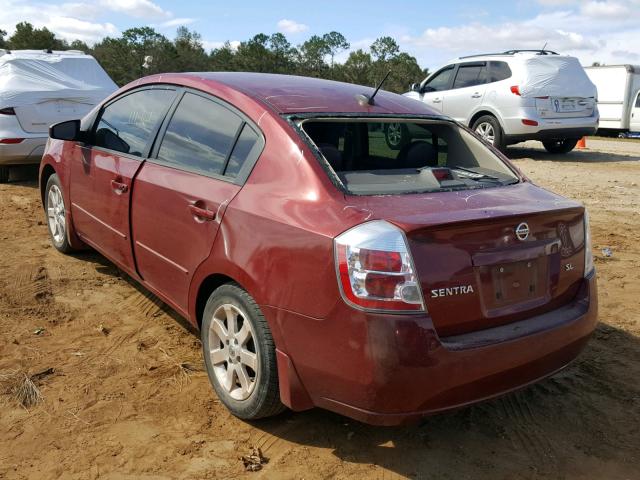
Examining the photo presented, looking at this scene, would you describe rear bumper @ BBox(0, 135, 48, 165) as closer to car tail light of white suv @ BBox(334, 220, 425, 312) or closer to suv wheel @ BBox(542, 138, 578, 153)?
car tail light of white suv @ BBox(334, 220, 425, 312)

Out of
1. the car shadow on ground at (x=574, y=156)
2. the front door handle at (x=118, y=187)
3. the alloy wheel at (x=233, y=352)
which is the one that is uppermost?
the front door handle at (x=118, y=187)

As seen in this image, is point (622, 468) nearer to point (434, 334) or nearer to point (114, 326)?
point (434, 334)

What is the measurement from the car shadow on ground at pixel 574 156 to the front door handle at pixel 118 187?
9886 mm

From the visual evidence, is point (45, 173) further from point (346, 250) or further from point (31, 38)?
point (31, 38)

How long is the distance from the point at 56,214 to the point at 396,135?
327 centimetres

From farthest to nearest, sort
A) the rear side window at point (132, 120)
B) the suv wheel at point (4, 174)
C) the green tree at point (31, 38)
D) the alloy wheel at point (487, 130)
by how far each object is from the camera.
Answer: the green tree at point (31, 38) → the alloy wheel at point (487, 130) → the suv wheel at point (4, 174) → the rear side window at point (132, 120)

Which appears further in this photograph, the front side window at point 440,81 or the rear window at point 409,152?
the front side window at point 440,81

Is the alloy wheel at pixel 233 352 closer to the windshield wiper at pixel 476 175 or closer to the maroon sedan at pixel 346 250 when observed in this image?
the maroon sedan at pixel 346 250

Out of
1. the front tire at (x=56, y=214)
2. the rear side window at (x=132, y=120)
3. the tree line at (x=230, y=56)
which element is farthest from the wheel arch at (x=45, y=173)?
the tree line at (x=230, y=56)

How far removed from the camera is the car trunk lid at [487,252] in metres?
2.35

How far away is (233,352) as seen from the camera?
2.91 m

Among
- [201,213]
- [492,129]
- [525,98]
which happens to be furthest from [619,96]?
[201,213]

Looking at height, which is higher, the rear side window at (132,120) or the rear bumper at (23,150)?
the rear side window at (132,120)

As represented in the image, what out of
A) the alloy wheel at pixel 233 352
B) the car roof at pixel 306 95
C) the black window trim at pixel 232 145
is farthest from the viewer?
the car roof at pixel 306 95
